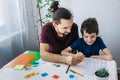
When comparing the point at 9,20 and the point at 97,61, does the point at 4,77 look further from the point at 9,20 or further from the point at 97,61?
the point at 9,20

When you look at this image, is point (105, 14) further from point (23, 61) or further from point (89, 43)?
point (23, 61)

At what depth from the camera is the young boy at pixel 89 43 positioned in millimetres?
1632

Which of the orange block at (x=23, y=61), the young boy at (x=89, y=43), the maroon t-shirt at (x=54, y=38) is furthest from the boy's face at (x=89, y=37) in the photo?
the orange block at (x=23, y=61)

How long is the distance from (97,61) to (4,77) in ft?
2.29

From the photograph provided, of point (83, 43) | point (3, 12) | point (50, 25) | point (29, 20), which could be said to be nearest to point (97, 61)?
point (83, 43)

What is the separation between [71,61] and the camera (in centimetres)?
141

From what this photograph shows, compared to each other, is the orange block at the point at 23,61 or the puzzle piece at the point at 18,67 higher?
the orange block at the point at 23,61

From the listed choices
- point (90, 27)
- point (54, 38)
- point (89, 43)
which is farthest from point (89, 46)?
point (54, 38)


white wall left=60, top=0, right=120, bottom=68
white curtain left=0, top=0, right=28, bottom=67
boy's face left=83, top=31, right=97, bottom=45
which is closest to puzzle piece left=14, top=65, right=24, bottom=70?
boy's face left=83, top=31, right=97, bottom=45

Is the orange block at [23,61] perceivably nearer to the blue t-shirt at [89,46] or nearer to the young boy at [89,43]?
the young boy at [89,43]

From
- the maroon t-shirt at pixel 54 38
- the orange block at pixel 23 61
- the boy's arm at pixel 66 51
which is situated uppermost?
the maroon t-shirt at pixel 54 38

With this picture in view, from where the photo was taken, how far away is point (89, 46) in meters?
1.70

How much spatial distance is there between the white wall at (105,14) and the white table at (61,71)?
1115 mm

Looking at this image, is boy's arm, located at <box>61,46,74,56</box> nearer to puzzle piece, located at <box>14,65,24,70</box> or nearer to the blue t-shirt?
the blue t-shirt
